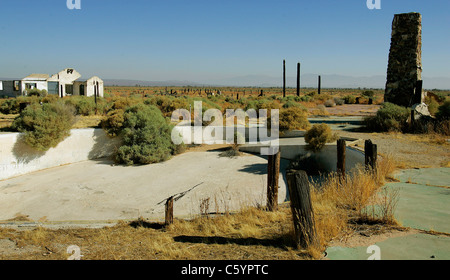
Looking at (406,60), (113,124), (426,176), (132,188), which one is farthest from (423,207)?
(113,124)

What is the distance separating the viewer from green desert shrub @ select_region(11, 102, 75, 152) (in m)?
15.9

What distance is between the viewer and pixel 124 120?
19.1 m

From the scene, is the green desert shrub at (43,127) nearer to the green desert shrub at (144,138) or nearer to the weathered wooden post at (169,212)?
the green desert shrub at (144,138)

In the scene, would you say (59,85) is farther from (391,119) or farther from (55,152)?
(391,119)

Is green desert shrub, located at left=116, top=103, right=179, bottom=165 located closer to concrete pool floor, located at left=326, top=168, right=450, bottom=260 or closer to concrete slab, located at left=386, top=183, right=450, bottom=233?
concrete pool floor, located at left=326, top=168, right=450, bottom=260

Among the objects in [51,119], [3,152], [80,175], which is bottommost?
[80,175]

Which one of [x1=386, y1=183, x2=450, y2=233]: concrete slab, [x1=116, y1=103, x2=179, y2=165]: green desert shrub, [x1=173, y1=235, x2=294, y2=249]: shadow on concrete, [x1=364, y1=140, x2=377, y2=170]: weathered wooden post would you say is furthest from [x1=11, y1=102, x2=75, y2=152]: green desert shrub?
[x1=386, y1=183, x2=450, y2=233]: concrete slab

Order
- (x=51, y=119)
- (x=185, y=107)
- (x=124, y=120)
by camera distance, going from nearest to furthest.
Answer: (x=51, y=119) → (x=124, y=120) → (x=185, y=107)

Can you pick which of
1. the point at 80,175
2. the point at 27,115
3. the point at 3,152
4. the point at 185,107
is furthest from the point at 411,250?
the point at 185,107

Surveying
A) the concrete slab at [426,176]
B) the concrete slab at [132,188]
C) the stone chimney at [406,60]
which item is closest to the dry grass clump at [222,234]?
the concrete slab at [426,176]

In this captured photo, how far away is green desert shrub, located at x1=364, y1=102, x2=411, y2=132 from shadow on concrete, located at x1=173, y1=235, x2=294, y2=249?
13607 mm
